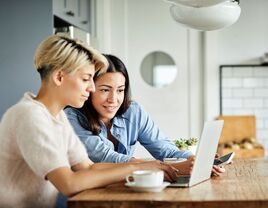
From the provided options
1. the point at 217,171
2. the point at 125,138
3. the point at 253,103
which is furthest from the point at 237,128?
the point at 217,171

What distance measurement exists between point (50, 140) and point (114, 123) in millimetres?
970

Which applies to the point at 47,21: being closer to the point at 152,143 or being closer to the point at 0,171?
the point at 152,143

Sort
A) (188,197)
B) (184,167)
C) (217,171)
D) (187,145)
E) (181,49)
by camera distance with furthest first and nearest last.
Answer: (181,49) < (187,145) < (217,171) < (184,167) < (188,197)

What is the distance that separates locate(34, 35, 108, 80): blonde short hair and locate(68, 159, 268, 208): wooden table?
17.1 inches

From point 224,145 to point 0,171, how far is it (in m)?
3.54

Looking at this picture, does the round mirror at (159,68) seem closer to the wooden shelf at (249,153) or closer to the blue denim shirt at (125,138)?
the wooden shelf at (249,153)

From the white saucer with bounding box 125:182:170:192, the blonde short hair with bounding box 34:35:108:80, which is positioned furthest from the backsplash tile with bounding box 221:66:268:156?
the white saucer with bounding box 125:182:170:192

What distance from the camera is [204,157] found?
2125 millimetres

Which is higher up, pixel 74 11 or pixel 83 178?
pixel 74 11

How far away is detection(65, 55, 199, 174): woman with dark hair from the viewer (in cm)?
260

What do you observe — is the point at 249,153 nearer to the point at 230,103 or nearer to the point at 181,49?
the point at 230,103

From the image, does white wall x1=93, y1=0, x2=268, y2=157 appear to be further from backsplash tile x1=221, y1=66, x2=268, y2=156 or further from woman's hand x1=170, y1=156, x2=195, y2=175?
woman's hand x1=170, y1=156, x2=195, y2=175

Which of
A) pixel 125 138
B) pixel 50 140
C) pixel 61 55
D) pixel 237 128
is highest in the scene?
pixel 61 55

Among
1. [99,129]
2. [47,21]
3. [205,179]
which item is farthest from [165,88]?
[205,179]
